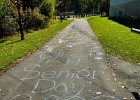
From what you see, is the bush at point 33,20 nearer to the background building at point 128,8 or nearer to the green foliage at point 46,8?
the green foliage at point 46,8

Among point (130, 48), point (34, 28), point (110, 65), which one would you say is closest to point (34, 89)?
point (110, 65)

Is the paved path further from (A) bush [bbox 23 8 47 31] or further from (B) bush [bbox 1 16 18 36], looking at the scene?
(A) bush [bbox 23 8 47 31]

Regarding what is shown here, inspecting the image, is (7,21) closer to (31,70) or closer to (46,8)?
(46,8)

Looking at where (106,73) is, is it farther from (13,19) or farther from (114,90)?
(13,19)

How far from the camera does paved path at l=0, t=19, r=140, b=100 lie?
8828 millimetres

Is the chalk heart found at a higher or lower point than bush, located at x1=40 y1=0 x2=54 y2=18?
lower

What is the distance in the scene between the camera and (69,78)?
1068 cm

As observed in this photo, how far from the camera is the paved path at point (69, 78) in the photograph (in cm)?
883

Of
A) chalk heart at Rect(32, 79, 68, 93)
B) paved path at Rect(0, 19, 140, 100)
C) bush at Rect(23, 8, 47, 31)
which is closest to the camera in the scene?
paved path at Rect(0, 19, 140, 100)

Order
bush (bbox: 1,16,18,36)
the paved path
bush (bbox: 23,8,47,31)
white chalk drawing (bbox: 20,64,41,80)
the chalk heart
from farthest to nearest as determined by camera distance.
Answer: bush (bbox: 23,8,47,31) → bush (bbox: 1,16,18,36) → white chalk drawing (bbox: 20,64,41,80) → the chalk heart → the paved path

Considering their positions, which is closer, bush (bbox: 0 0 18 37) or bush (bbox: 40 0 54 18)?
bush (bbox: 0 0 18 37)

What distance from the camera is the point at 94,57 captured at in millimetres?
14484

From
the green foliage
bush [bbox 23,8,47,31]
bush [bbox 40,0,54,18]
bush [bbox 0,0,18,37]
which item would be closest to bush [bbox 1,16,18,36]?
bush [bbox 0,0,18,37]

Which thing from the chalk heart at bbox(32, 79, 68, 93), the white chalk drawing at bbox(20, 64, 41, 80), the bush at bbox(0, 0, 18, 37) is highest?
the bush at bbox(0, 0, 18, 37)
